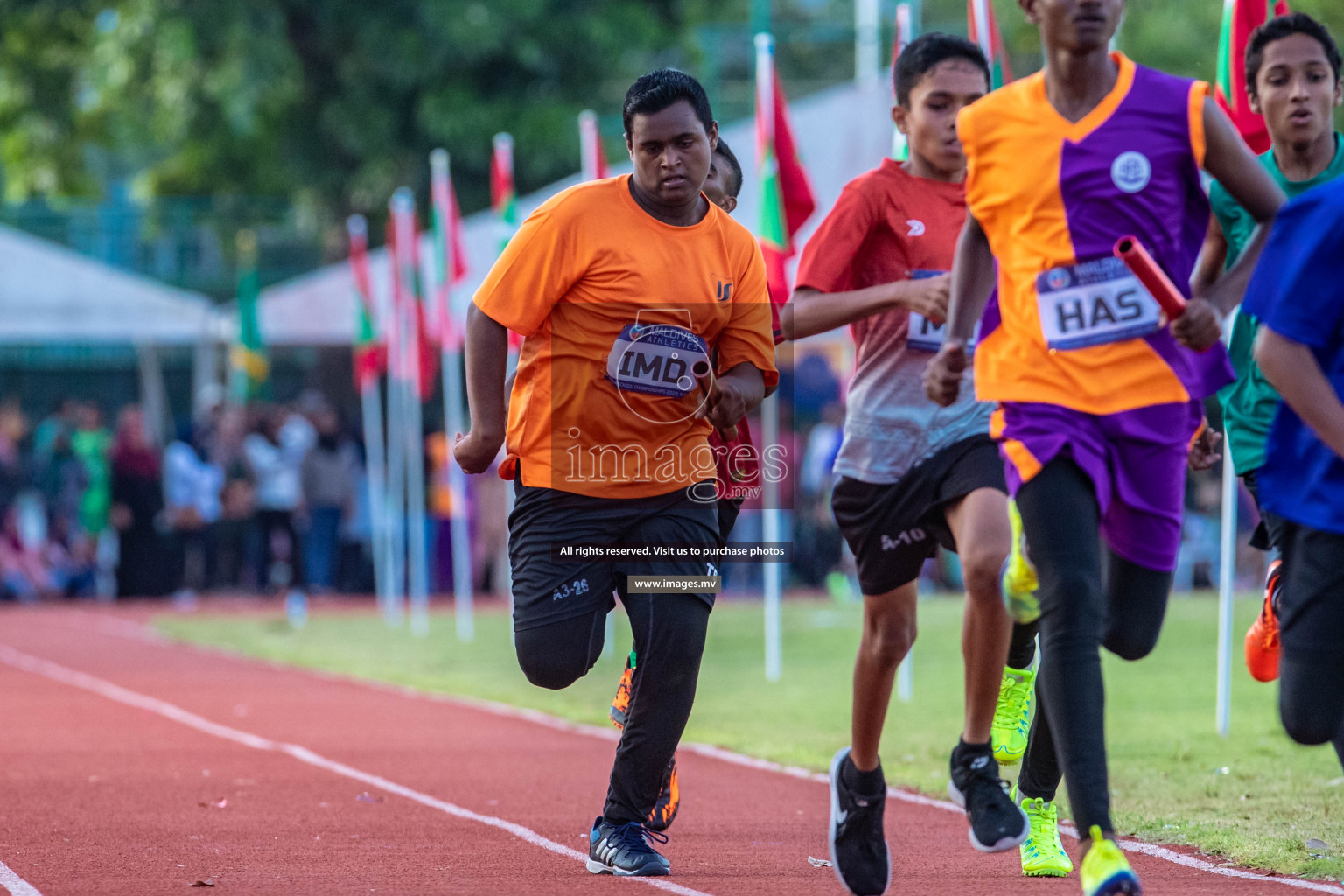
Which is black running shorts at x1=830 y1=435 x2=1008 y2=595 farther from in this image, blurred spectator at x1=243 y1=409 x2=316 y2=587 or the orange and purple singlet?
blurred spectator at x1=243 y1=409 x2=316 y2=587

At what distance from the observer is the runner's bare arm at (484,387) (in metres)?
5.78

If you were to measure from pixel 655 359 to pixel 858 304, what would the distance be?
689 mm

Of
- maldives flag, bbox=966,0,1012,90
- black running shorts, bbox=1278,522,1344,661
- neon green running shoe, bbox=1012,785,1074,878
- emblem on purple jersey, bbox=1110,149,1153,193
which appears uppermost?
maldives flag, bbox=966,0,1012,90

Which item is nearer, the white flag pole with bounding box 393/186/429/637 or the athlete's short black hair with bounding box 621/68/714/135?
the athlete's short black hair with bounding box 621/68/714/135

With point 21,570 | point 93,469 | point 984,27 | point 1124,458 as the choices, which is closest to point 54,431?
point 93,469

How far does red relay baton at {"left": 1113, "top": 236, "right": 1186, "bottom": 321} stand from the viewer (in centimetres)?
430

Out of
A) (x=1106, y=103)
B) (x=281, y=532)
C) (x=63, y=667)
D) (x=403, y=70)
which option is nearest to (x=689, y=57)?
(x=403, y=70)

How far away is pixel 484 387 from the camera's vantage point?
229 inches

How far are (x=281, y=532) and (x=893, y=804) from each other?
16.1 meters

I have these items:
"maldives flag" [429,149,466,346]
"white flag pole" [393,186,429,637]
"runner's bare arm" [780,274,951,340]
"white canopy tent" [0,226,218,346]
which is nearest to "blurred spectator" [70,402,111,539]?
"white canopy tent" [0,226,218,346]

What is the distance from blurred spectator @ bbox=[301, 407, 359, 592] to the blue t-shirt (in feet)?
61.0

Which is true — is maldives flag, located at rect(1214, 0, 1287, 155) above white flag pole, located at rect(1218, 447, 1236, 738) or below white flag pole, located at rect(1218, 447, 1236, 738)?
above

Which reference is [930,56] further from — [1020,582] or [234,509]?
[234,509]

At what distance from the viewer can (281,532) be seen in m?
22.7
